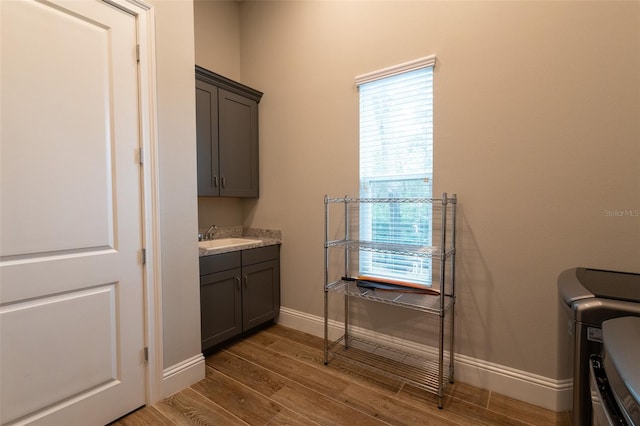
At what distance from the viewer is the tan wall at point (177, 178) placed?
1869 mm

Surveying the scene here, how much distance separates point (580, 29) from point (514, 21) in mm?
346

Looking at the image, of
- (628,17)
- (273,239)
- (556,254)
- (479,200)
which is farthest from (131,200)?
(628,17)

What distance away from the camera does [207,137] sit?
2600 mm

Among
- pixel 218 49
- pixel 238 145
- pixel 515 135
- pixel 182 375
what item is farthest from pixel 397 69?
pixel 182 375

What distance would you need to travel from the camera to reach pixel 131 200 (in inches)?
68.4

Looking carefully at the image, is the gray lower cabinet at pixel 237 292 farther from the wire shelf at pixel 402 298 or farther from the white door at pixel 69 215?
the wire shelf at pixel 402 298

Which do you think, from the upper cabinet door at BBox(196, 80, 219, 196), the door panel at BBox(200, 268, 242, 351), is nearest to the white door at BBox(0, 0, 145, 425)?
the door panel at BBox(200, 268, 242, 351)

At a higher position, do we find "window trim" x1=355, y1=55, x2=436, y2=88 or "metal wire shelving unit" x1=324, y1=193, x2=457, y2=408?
"window trim" x1=355, y1=55, x2=436, y2=88

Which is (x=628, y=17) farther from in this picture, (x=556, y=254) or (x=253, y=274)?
(x=253, y=274)

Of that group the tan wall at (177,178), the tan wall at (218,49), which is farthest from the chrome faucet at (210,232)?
the tan wall at (177,178)

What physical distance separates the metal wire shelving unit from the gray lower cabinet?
2.09 ft

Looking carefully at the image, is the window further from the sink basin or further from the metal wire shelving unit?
the sink basin

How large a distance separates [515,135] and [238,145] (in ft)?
7.44

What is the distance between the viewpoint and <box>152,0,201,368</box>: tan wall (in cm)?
187
